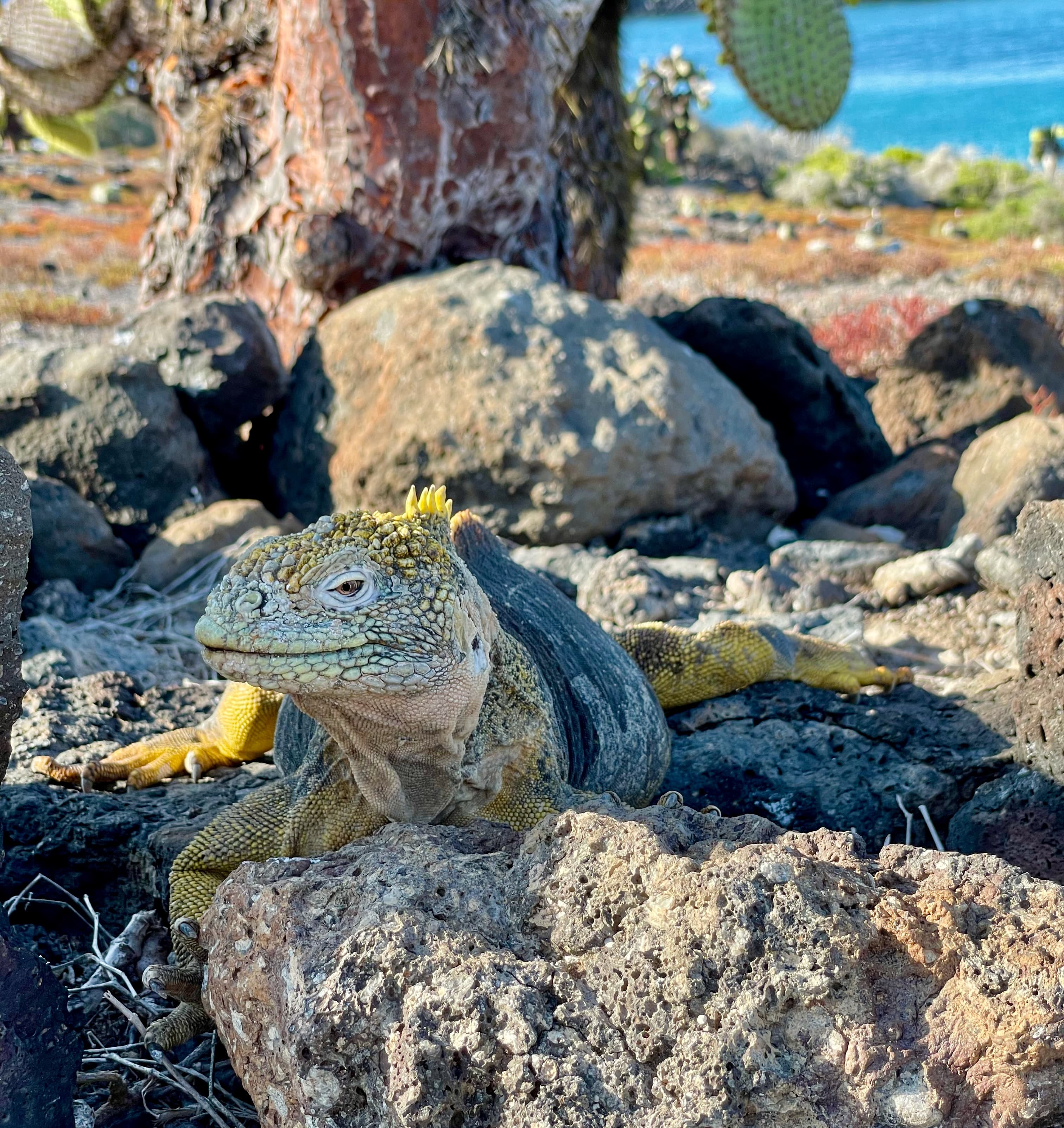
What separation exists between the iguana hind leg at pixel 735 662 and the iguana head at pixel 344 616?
1657mm

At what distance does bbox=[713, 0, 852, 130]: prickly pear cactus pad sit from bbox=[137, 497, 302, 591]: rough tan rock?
14.3ft

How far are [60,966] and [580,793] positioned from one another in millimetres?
1339

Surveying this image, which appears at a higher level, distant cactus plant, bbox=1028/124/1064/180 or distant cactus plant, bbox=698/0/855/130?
distant cactus plant, bbox=1028/124/1064/180

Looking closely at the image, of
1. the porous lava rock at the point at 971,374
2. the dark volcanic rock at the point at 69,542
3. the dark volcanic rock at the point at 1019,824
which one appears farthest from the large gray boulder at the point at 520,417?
the dark volcanic rock at the point at 1019,824

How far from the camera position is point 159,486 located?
6.47 meters

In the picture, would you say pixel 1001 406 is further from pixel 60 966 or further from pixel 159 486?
pixel 60 966

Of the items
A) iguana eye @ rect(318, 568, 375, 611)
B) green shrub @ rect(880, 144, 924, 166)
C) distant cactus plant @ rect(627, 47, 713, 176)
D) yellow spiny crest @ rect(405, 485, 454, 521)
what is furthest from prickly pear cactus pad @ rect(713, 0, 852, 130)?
green shrub @ rect(880, 144, 924, 166)

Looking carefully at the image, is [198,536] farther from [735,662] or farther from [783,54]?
[783,54]

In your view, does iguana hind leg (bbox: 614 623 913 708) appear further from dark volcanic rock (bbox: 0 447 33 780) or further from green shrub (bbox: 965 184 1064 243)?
green shrub (bbox: 965 184 1064 243)

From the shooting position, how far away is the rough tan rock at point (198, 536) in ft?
19.8

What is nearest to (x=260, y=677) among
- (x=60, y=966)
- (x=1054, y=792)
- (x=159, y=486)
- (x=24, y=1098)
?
(x=24, y=1098)

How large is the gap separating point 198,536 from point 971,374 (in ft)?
16.6

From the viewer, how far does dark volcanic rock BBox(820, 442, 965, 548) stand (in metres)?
6.66

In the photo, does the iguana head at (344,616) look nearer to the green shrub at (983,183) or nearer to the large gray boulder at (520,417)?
the large gray boulder at (520,417)
